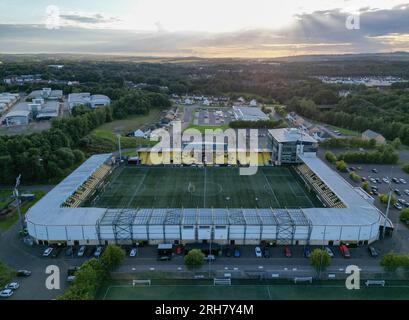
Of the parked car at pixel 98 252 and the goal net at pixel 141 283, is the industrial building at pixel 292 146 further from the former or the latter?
the goal net at pixel 141 283

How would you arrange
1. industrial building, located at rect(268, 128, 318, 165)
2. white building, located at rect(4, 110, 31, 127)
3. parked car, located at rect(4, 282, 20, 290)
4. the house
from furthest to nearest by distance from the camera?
white building, located at rect(4, 110, 31, 127), the house, industrial building, located at rect(268, 128, 318, 165), parked car, located at rect(4, 282, 20, 290)

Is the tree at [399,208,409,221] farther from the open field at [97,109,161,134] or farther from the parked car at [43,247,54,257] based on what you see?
the open field at [97,109,161,134]

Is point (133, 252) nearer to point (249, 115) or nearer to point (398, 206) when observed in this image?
point (398, 206)

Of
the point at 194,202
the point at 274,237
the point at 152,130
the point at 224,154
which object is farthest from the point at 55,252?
the point at 152,130

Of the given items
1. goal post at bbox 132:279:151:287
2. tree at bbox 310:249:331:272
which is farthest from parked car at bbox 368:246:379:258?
goal post at bbox 132:279:151:287

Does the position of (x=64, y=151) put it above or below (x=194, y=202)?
above

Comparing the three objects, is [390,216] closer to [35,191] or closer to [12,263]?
[12,263]

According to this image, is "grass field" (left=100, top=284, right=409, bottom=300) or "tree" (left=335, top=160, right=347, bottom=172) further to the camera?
"tree" (left=335, top=160, right=347, bottom=172)
